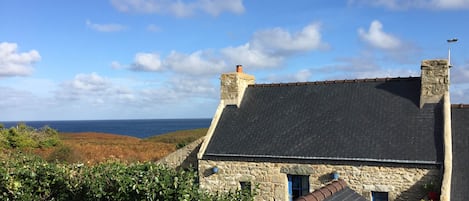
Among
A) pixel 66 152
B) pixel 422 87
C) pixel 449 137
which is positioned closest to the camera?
pixel 449 137

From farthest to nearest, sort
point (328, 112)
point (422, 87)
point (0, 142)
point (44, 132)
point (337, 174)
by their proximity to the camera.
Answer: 1. point (44, 132)
2. point (0, 142)
3. point (328, 112)
4. point (422, 87)
5. point (337, 174)

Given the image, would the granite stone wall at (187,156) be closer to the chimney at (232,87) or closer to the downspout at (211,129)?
the downspout at (211,129)

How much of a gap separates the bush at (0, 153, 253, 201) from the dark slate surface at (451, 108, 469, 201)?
23.6ft

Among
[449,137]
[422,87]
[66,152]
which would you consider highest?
[422,87]

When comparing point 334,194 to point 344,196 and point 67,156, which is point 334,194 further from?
point 67,156

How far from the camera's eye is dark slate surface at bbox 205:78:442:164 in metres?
12.4

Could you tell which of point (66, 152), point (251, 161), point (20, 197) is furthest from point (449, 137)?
point (66, 152)

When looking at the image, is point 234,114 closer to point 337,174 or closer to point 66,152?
point 337,174

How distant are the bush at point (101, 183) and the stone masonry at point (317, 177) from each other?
405cm

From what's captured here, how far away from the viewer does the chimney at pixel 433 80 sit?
1308 centimetres

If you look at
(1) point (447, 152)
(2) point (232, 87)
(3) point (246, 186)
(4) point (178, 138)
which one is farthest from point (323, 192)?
(4) point (178, 138)

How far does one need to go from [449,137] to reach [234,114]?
7.73 meters

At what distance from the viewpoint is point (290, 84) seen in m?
16.7

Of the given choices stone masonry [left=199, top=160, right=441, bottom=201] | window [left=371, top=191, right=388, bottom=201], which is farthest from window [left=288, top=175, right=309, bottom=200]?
window [left=371, top=191, right=388, bottom=201]
